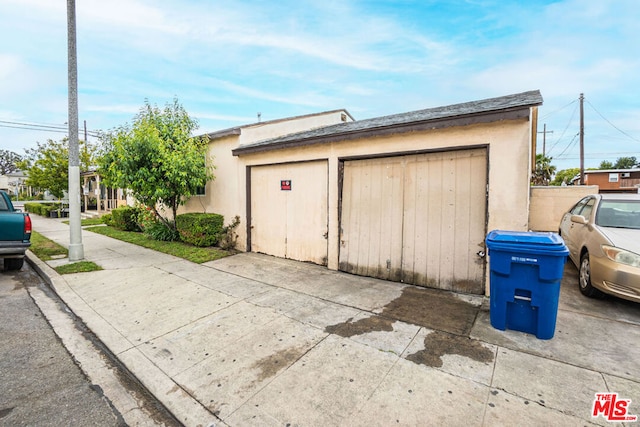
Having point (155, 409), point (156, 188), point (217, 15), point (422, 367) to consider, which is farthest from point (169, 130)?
point (422, 367)

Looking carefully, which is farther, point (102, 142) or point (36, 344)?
point (102, 142)

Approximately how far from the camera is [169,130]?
8906 mm

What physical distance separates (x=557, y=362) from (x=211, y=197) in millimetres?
9102

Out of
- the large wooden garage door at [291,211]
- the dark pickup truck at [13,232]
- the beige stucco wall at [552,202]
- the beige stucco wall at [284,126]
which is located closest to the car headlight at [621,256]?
the large wooden garage door at [291,211]

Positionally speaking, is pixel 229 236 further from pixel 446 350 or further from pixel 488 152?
pixel 488 152

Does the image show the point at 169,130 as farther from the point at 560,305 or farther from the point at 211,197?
the point at 560,305

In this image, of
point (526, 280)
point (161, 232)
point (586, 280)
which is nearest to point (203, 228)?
point (161, 232)

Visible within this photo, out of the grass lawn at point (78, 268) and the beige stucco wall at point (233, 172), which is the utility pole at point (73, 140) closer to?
the grass lawn at point (78, 268)

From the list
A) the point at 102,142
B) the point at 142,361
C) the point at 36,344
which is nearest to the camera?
the point at 142,361

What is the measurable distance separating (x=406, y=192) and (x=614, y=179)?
38378mm

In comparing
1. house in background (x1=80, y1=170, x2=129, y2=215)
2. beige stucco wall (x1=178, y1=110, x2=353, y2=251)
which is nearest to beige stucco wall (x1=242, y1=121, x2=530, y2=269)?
beige stucco wall (x1=178, y1=110, x2=353, y2=251)

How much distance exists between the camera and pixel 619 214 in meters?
4.62

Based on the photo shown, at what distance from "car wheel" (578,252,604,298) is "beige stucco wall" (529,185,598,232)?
6.41 meters

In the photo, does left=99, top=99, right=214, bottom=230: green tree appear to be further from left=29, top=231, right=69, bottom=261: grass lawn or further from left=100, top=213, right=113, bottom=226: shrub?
left=100, top=213, right=113, bottom=226: shrub
